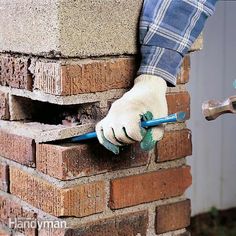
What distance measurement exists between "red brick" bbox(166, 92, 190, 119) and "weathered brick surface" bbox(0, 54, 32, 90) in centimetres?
27

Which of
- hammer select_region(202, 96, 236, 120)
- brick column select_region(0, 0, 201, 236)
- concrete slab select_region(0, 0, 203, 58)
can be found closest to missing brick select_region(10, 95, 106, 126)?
brick column select_region(0, 0, 201, 236)

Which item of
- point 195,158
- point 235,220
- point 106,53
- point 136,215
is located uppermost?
point 106,53

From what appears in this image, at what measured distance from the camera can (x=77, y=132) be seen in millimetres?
1095

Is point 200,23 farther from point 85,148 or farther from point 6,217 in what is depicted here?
point 6,217

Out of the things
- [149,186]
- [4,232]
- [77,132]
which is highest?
[77,132]

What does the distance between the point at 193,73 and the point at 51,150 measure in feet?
6.20

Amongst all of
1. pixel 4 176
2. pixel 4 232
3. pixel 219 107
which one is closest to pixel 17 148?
pixel 4 176

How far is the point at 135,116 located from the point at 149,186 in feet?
0.72

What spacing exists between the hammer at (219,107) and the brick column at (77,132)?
0.20 metres

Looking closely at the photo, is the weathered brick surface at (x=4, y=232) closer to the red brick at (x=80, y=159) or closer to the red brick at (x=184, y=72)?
the red brick at (x=80, y=159)

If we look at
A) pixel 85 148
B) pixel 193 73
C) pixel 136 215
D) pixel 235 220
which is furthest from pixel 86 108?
pixel 235 220

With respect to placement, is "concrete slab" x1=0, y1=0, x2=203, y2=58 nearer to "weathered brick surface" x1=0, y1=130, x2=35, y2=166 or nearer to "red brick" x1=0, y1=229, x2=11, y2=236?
"weathered brick surface" x1=0, y1=130, x2=35, y2=166

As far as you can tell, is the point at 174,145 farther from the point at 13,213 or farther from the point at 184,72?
the point at 13,213

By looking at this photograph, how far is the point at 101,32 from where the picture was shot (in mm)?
1079
